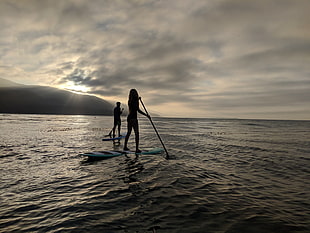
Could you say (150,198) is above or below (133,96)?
below

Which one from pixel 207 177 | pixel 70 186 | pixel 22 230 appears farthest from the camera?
pixel 207 177

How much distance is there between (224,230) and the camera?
377 centimetres

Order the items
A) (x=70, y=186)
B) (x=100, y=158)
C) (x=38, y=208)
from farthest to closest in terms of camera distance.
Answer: (x=100, y=158), (x=70, y=186), (x=38, y=208)

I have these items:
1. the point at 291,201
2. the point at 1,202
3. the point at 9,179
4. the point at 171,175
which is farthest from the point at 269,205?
the point at 9,179

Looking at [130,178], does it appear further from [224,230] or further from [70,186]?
[224,230]

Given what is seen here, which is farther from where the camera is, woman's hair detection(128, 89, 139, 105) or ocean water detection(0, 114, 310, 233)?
woman's hair detection(128, 89, 139, 105)

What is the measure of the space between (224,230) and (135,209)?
2210mm

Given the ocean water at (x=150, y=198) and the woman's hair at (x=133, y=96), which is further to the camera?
the woman's hair at (x=133, y=96)

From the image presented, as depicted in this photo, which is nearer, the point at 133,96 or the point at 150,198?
the point at 150,198

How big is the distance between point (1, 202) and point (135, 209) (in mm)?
3886

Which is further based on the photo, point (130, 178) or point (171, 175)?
point (171, 175)

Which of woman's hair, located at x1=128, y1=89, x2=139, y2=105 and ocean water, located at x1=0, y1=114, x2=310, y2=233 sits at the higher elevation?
woman's hair, located at x1=128, y1=89, x2=139, y2=105

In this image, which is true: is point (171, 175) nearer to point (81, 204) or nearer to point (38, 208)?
point (81, 204)

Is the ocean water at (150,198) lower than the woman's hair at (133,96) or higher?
lower
